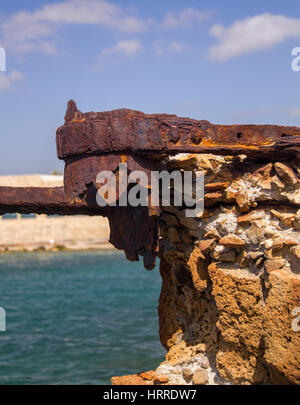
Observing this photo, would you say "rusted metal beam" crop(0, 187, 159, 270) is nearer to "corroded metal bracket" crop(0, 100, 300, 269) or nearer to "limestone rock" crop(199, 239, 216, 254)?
"corroded metal bracket" crop(0, 100, 300, 269)

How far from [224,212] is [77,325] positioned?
35.5 feet

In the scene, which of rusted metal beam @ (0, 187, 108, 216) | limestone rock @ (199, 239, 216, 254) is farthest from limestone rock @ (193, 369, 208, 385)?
rusted metal beam @ (0, 187, 108, 216)

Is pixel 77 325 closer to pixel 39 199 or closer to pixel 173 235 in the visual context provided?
pixel 173 235

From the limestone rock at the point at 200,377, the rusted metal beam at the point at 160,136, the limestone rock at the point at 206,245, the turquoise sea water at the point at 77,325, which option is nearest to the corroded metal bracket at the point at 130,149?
the rusted metal beam at the point at 160,136

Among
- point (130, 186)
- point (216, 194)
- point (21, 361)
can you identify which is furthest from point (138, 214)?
point (21, 361)

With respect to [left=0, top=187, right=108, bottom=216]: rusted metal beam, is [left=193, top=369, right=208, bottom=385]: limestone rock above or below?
below

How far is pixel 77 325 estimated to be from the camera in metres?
13.0

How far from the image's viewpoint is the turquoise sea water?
8414 mm

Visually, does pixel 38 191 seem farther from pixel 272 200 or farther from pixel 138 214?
pixel 272 200

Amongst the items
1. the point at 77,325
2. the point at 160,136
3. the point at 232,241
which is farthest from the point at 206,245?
the point at 77,325

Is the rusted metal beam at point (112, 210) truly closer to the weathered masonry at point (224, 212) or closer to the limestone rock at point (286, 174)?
the weathered masonry at point (224, 212)

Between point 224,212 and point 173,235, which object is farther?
point 173,235

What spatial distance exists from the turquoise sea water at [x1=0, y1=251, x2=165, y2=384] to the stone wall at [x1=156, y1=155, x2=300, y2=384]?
5.10 metres

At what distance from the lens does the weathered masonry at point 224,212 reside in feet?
8.29
